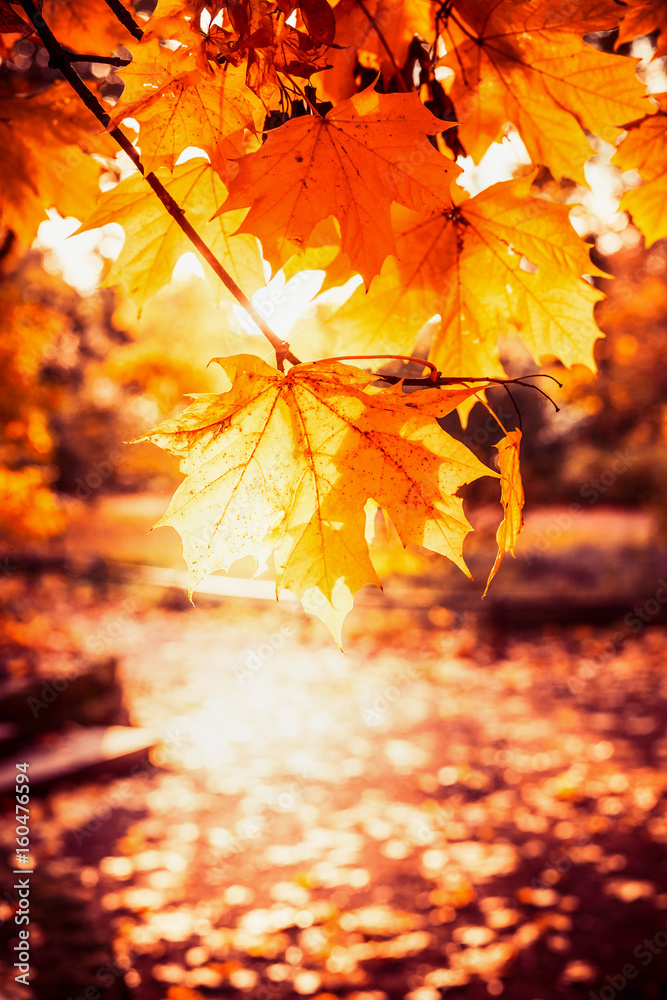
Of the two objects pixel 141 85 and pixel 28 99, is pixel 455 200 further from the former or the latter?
pixel 28 99

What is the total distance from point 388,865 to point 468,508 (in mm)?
8341

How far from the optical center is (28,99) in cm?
160

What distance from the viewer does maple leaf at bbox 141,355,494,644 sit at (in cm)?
101

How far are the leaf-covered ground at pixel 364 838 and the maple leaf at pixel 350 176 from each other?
9.97 ft

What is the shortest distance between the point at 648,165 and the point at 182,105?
3.21 feet

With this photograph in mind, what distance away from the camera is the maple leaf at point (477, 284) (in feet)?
4.20

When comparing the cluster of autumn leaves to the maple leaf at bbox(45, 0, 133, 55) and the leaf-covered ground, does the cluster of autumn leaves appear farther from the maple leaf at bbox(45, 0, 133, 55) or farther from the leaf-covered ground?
the leaf-covered ground

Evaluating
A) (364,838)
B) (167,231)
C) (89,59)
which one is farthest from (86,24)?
(364,838)

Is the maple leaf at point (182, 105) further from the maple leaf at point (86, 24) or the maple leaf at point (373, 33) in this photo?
the maple leaf at point (86, 24)

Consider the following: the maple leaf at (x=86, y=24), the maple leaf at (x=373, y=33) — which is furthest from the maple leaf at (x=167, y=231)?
the maple leaf at (x=86, y=24)

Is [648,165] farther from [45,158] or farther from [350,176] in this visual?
[45,158]

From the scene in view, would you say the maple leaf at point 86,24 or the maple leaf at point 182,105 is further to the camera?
the maple leaf at point 86,24

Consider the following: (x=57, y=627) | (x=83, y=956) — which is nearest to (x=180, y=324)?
(x=57, y=627)

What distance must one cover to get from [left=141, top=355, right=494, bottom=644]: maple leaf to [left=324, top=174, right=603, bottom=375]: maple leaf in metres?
0.33
